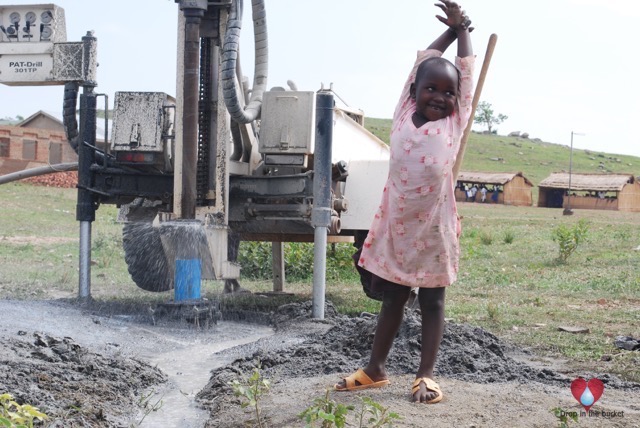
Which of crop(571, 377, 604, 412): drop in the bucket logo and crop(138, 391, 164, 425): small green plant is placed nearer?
crop(571, 377, 604, 412): drop in the bucket logo

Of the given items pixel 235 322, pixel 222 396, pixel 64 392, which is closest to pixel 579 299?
pixel 235 322

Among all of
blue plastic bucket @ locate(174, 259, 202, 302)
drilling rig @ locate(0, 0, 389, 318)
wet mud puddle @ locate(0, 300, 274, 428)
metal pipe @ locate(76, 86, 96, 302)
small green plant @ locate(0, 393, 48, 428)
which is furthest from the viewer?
metal pipe @ locate(76, 86, 96, 302)

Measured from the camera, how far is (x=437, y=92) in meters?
4.28

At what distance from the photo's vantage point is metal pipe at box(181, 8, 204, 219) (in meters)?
7.50

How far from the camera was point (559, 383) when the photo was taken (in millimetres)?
5137

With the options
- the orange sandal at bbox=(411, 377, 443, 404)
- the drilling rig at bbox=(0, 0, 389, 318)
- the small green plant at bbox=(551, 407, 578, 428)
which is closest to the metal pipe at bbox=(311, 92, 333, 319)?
the drilling rig at bbox=(0, 0, 389, 318)

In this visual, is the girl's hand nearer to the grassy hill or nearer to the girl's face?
the girl's face

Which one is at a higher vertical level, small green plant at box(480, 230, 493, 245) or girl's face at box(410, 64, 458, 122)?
girl's face at box(410, 64, 458, 122)

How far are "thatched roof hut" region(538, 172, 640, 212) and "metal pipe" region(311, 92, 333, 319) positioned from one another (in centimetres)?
3596

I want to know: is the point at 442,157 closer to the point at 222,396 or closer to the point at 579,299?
the point at 222,396

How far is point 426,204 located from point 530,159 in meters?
57.8

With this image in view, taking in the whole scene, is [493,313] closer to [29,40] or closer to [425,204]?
[425,204]

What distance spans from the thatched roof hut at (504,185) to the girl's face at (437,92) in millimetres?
39676

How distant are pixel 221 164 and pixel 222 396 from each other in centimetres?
321
